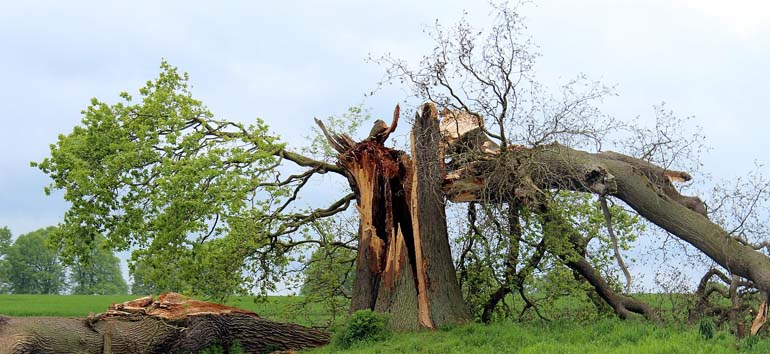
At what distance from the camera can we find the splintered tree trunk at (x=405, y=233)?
54.0 ft

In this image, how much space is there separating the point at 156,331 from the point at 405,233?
5958mm

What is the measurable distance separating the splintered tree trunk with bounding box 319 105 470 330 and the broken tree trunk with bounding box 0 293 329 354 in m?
2.02

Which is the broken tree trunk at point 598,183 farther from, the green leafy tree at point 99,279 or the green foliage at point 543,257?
the green leafy tree at point 99,279

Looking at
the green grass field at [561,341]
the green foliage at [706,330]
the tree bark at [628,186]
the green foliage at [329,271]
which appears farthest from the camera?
the green foliage at [329,271]

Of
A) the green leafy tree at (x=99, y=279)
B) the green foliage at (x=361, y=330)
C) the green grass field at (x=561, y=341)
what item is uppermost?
the green leafy tree at (x=99, y=279)

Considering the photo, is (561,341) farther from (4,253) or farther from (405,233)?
(4,253)

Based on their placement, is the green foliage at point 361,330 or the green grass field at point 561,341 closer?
the green grass field at point 561,341

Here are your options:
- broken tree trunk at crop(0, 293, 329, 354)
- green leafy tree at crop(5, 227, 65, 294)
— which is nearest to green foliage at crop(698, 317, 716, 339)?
broken tree trunk at crop(0, 293, 329, 354)

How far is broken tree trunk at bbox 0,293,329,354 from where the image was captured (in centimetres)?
1332

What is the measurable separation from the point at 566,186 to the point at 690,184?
3883 mm

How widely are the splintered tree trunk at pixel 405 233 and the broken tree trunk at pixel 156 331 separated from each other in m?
2.02

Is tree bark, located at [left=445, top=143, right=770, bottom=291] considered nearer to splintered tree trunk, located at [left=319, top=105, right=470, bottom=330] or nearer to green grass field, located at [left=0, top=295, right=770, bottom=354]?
splintered tree trunk, located at [left=319, top=105, right=470, bottom=330]

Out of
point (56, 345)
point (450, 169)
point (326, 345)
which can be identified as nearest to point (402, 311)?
point (326, 345)

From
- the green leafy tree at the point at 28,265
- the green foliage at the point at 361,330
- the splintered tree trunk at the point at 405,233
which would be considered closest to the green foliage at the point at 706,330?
the splintered tree trunk at the point at 405,233
